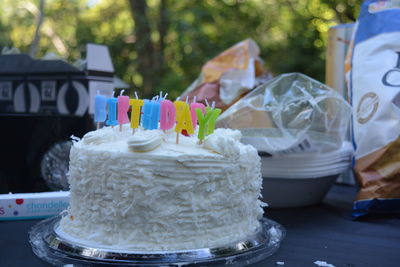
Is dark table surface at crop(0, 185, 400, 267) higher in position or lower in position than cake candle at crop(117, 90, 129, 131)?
lower

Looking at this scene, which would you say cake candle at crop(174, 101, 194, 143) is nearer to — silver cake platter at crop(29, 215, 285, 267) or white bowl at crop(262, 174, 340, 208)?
silver cake platter at crop(29, 215, 285, 267)

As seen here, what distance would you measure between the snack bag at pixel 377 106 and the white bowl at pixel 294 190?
0.38 ft

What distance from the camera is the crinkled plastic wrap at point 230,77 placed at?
4.91ft

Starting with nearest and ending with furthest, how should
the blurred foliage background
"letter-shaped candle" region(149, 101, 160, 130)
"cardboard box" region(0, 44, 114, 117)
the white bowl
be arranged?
"letter-shaped candle" region(149, 101, 160, 130)
the white bowl
"cardboard box" region(0, 44, 114, 117)
the blurred foliage background

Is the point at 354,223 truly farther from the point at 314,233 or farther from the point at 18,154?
the point at 18,154

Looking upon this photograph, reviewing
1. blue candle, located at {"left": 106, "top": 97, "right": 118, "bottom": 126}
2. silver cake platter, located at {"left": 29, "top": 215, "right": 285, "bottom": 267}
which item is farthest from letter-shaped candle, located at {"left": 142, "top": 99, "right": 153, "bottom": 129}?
silver cake platter, located at {"left": 29, "top": 215, "right": 285, "bottom": 267}

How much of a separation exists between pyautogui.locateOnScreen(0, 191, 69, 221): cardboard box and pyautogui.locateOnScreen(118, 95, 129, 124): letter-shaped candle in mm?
328

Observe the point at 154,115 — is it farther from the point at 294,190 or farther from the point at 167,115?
the point at 294,190

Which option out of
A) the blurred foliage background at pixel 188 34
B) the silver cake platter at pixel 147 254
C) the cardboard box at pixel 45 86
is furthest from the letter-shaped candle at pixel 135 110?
the blurred foliage background at pixel 188 34

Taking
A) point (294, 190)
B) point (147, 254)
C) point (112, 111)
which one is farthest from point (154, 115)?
point (294, 190)

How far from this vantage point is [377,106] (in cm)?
113

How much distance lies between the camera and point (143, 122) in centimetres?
80

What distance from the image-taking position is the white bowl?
45.6 inches

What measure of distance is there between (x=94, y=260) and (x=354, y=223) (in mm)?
675
